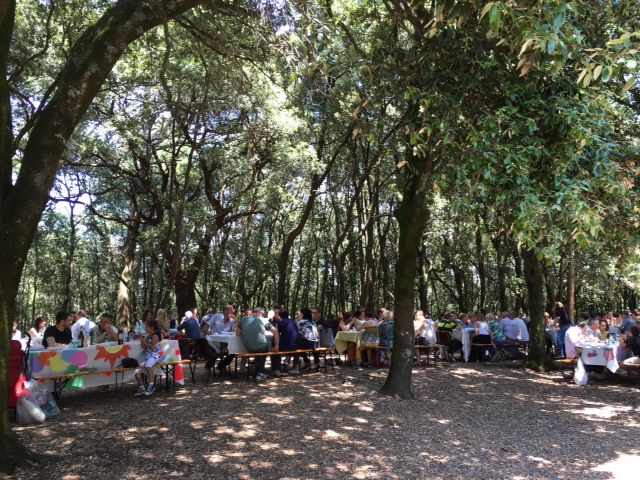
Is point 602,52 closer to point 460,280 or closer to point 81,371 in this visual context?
point 81,371

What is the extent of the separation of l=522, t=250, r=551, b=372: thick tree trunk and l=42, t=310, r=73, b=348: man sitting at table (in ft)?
33.3

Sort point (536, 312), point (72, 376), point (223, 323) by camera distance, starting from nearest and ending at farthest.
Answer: point (72, 376) < point (536, 312) < point (223, 323)

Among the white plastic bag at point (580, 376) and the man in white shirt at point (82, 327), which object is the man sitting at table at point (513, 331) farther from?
the man in white shirt at point (82, 327)

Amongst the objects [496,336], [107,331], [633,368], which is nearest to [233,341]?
[107,331]

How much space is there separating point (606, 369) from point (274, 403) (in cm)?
826

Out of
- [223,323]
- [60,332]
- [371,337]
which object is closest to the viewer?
[60,332]

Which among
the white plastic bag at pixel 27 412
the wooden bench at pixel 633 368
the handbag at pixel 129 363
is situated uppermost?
the handbag at pixel 129 363

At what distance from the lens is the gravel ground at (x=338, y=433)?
17.3 feet

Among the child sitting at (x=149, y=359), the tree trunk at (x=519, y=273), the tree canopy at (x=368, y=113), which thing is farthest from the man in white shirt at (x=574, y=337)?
the tree trunk at (x=519, y=273)

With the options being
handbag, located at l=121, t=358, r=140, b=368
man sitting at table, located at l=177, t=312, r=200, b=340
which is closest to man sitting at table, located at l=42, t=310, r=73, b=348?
handbag, located at l=121, t=358, r=140, b=368

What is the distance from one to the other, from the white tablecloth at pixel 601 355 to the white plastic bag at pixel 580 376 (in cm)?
16

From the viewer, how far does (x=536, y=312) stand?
12805 mm

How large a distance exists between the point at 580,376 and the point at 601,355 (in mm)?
655

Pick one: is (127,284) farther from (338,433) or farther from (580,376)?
(580,376)
